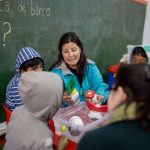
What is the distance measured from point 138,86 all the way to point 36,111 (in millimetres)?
595

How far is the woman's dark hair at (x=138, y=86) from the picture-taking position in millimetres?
654

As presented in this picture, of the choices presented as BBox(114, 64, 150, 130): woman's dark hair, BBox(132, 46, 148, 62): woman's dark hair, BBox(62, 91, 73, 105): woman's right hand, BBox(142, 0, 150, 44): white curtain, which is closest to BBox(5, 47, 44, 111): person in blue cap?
BBox(62, 91, 73, 105): woman's right hand

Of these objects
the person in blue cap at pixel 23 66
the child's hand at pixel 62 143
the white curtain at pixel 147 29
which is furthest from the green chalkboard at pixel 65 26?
the child's hand at pixel 62 143

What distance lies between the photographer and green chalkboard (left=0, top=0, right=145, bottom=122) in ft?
6.84

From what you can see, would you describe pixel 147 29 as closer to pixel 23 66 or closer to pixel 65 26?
pixel 65 26

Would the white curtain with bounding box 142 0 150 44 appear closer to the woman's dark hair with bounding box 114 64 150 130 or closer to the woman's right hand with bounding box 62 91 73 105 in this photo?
the woman's right hand with bounding box 62 91 73 105

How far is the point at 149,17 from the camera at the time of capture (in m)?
4.50

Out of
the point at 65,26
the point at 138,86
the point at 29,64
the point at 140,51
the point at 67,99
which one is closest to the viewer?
the point at 138,86

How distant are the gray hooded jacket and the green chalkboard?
106 centimetres

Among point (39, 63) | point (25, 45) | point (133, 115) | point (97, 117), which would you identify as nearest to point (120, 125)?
point (133, 115)

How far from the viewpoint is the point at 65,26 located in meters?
2.65

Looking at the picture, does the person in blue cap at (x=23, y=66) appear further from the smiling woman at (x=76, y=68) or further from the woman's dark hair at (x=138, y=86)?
the woman's dark hair at (x=138, y=86)

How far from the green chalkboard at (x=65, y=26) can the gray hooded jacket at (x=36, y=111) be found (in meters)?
1.06

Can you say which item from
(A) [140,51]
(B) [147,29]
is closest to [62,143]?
(A) [140,51]
